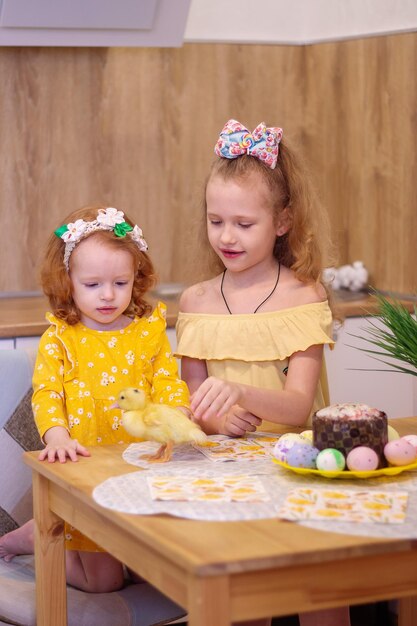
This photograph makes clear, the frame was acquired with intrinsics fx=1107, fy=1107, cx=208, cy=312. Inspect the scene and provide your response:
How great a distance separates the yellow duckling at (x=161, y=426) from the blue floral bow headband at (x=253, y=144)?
0.60 metres

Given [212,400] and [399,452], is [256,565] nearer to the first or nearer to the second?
[399,452]

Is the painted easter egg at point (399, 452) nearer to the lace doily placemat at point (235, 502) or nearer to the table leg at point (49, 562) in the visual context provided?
the lace doily placemat at point (235, 502)

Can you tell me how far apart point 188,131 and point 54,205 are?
473 millimetres

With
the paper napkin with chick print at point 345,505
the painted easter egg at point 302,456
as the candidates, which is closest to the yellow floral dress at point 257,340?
the painted easter egg at point 302,456

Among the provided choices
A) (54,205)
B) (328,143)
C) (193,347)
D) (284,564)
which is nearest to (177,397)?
(193,347)

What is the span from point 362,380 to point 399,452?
1.55m

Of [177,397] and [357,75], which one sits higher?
[357,75]

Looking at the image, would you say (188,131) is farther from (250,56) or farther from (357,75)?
(357,75)

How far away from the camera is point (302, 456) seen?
150 cm

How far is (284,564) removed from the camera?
1187mm

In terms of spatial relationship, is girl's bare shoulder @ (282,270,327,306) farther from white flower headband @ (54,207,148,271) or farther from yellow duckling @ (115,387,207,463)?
yellow duckling @ (115,387,207,463)

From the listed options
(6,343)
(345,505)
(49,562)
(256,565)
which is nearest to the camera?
(256,565)

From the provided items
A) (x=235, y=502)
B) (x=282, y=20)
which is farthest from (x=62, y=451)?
(x=282, y=20)

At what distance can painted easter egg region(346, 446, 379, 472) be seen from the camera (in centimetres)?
149
